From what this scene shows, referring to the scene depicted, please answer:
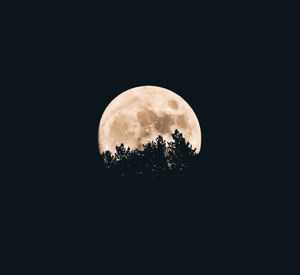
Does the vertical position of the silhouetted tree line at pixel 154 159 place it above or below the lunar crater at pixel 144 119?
below

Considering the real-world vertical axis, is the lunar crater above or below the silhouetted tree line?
above

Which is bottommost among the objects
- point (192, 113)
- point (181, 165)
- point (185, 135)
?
point (181, 165)

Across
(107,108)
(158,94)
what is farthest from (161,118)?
(107,108)

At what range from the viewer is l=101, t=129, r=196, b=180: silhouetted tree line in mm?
12617

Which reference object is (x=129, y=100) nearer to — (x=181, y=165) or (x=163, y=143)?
(x=163, y=143)

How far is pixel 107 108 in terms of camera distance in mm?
14195

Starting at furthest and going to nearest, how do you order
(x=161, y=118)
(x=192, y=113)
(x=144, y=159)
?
1. (x=192, y=113)
2. (x=161, y=118)
3. (x=144, y=159)

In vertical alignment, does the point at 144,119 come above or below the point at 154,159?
above

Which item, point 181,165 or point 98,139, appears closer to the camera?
point 181,165

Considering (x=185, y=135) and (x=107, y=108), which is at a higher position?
(x=107, y=108)

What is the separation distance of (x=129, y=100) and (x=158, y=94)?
47.2 inches

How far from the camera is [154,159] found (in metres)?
12.6

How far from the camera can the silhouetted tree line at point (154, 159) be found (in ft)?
41.4

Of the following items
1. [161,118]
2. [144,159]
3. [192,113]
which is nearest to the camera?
[144,159]
